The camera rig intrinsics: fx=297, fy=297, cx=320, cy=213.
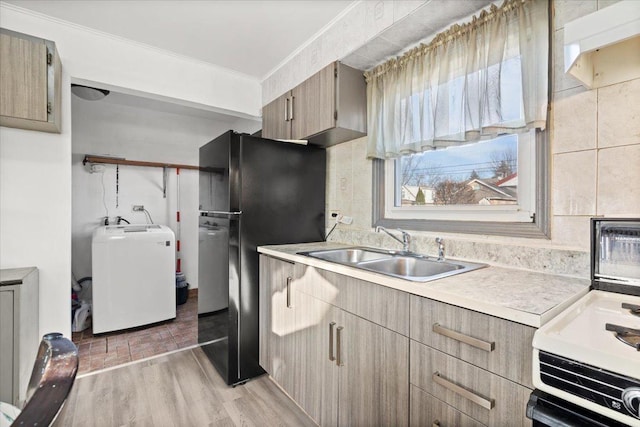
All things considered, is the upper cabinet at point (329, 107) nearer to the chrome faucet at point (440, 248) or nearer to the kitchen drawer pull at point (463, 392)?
the chrome faucet at point (440, 248)

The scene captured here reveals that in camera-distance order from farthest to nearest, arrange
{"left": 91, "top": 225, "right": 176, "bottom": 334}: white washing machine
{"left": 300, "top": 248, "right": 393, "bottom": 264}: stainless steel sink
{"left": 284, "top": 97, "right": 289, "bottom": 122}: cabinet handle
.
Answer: {"left": 91, "top": 225, "right": 176, "bottom": 334}: white washing machine, {"left": 284, "top": 97, "right": 289, "bottom": 122}: cabinet handle, {"left": 300, "top": 248, "right": 393, "bottom": 264}: stainless steel sink

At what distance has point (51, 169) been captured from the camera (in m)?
2.02

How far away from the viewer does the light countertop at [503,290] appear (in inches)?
31.7

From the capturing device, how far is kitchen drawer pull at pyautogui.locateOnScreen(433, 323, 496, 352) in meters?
0.84

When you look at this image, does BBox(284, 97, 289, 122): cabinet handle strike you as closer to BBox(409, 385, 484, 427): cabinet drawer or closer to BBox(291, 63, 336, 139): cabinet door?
BBox(291, 63, 336, 139): cabinet door

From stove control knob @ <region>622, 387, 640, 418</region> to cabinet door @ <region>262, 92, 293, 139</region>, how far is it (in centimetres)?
219

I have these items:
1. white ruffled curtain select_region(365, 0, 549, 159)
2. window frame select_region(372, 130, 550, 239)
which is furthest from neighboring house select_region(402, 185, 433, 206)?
white ruffled curtain select_region(365, 0, 549, 159)

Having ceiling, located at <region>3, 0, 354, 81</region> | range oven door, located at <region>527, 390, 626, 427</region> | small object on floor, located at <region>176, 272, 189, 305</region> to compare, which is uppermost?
ceiling, located at <region>3, 0, 354, 81</region>

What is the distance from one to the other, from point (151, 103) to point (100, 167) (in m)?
0.94

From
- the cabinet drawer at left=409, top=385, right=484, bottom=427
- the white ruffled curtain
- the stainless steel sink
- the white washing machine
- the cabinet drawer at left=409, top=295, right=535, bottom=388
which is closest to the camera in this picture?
the cabinet drawer at left=409, top=295, right=535, bottom=388

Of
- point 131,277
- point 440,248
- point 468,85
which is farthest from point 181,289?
point 468,85

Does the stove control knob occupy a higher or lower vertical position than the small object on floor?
higher

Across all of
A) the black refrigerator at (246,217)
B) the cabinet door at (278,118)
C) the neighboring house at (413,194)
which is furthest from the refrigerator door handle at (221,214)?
the neighboring house at (413,194)

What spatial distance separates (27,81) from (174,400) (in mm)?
2092
